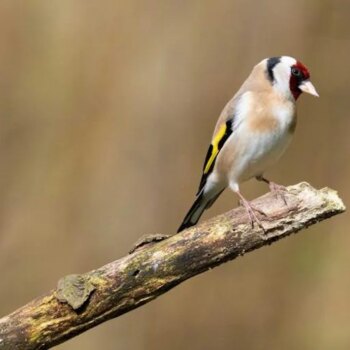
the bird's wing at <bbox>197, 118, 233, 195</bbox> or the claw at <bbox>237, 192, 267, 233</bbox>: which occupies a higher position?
the bird's wing at <bbox>197, 118, 233, 195</bbox>

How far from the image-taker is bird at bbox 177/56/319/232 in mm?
2605

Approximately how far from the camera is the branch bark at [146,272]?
204 cm

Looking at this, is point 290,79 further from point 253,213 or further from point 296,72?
point 253,213

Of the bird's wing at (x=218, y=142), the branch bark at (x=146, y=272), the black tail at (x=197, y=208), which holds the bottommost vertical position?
the branch bark at (x=146, y=272)

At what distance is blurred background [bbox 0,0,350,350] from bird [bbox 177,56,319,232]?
1.30 m

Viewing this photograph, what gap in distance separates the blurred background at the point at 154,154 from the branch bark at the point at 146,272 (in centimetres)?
187

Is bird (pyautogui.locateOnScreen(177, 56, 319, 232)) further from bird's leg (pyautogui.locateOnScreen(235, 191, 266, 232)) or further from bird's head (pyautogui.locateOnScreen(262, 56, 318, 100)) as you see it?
bird's leg (pyautogui.locateOnScreen(235, 191, 266, 232))

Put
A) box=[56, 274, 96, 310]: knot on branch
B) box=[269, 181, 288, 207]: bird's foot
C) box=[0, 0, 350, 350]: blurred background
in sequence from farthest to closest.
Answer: box=[0, 0, 350, 350]: blurred background → box=[269, 181, 288, 207]: bird's foot → box=[56, 274, 96, 310]: knot on branch

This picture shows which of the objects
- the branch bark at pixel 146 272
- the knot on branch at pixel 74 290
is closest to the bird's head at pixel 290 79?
the branch bark at pixel 146 272

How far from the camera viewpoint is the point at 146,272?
209 cm

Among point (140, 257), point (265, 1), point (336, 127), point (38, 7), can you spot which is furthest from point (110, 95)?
point (140, 257)

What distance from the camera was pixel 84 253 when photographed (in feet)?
13.4

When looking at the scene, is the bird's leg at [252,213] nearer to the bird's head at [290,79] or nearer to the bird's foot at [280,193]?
the bird's foot at [280,193]

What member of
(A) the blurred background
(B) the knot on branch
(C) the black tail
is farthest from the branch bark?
(A) the blurred background
